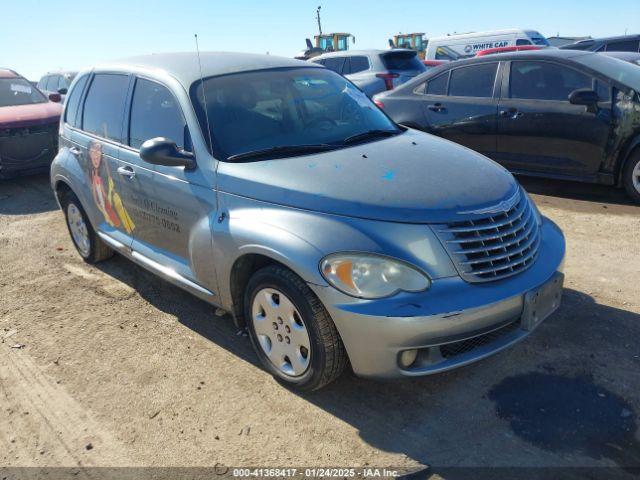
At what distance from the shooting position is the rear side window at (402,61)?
452 inches

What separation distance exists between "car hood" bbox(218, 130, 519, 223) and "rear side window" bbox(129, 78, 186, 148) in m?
0.60

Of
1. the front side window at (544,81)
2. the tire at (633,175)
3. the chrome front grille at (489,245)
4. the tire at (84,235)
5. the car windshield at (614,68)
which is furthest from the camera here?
the front side window at (544,81)

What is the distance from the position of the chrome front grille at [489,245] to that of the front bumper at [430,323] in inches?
2.5

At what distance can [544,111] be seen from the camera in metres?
6.20

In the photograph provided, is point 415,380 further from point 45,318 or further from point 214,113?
point 45,318

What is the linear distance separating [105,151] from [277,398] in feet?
7.81

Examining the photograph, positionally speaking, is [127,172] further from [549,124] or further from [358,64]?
[358,64]

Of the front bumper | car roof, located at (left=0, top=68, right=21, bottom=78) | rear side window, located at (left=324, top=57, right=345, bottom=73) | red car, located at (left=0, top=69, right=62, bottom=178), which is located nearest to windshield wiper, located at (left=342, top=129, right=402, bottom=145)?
the front bumper

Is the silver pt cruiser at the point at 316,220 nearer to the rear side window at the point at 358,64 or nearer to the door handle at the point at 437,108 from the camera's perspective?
the door handle at the point at 437,108

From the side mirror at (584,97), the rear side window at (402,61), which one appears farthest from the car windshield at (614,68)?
the rear side window at (402,61)

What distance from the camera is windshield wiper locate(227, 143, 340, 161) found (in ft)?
10.8

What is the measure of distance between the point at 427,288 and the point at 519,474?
2.97 feet

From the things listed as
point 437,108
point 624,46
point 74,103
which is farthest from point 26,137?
point 624,46

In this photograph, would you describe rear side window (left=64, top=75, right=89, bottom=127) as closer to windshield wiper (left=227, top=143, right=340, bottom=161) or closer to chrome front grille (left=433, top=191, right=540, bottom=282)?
windshield wiper (left=227, top=143, right=340, bottom=161)
